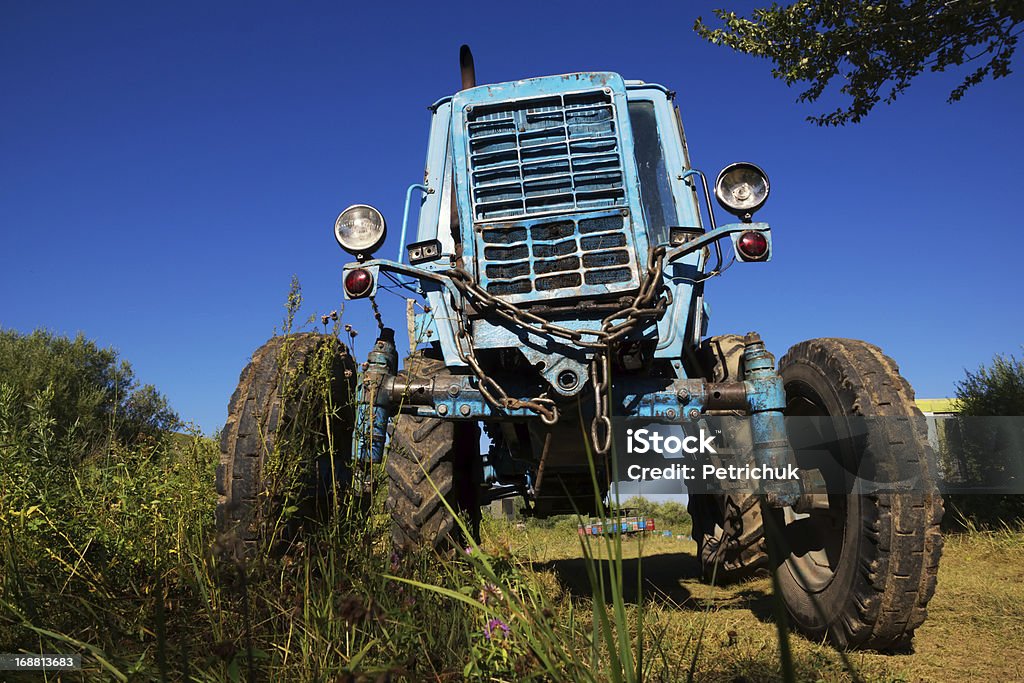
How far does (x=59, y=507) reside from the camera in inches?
109

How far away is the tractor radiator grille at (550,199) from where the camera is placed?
3326mm

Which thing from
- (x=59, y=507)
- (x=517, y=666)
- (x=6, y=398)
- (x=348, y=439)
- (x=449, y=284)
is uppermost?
(x=449, y=284)

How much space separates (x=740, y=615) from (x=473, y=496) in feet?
6.01

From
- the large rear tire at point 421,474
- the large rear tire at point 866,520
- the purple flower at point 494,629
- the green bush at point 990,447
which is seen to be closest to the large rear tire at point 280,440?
the large rear tire at point 421,474

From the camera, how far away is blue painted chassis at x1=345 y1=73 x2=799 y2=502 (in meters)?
3.21

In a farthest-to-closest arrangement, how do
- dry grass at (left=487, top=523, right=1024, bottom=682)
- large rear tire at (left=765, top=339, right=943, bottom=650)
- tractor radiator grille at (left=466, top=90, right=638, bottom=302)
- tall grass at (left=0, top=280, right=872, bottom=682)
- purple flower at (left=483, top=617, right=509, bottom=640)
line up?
tractor radiator grille at (left=466, top=90, right=638, bottom=302), large rear tire at (left=765, top=339, right=943, bottom=650), dry grass at (left=487, top=523, right=1024, bottom=682), purple flower at (left=483, top=617, right=509, bottom=640), tall grass at (left=0, top=280, right=872, bottom=682)

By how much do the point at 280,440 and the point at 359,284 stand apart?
125cm

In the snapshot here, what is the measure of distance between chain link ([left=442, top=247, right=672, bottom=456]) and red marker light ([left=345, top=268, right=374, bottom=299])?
0.52 meters

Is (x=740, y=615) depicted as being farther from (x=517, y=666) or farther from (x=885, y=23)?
(x=885, y=23)

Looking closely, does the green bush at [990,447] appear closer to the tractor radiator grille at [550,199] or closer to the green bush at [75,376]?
the tractor radiator grille at [550,199]

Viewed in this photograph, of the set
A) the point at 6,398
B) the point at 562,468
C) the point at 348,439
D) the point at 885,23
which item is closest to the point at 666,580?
the point at 562,468

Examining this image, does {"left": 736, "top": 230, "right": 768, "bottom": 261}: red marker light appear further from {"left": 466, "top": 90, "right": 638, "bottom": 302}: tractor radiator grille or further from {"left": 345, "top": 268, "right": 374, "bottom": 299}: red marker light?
{"left": 345, "top": 268, "right": 374, "bottom": 299}: red marker light

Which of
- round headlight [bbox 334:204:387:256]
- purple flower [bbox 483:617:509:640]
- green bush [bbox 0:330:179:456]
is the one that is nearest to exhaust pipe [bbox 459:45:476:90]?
round headlight [bbox 334:204:387:256]

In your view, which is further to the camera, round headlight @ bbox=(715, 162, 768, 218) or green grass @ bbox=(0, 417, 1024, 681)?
round headlight @ bbox=(715, 162, 768, 218)
